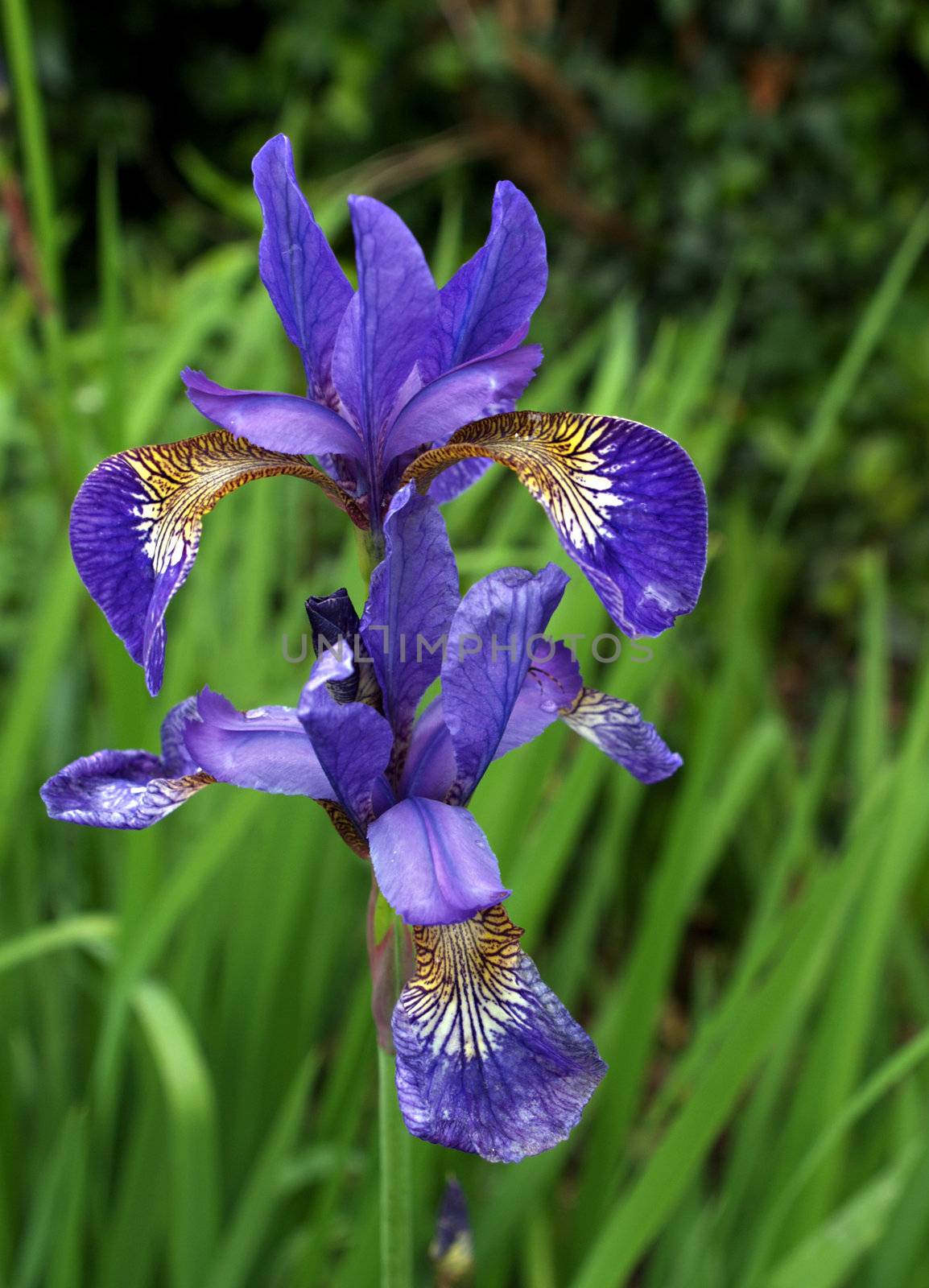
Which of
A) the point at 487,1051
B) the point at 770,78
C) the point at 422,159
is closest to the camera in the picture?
the point at 487,1051

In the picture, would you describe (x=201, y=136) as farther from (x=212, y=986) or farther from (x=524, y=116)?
(x=212, y=986)

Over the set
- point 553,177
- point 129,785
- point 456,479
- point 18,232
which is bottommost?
point 129,785

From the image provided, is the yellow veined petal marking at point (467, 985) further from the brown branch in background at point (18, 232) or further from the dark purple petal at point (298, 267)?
the brown branch in background at point (18, 232)

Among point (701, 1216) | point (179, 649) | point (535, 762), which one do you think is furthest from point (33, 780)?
point (701, 1216)

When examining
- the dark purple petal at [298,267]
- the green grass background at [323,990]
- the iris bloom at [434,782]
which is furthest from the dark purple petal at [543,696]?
the green grass background at [323,990]

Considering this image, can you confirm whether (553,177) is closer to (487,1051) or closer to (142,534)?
(142,534)

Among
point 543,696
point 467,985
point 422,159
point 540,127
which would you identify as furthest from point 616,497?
point 540,127
